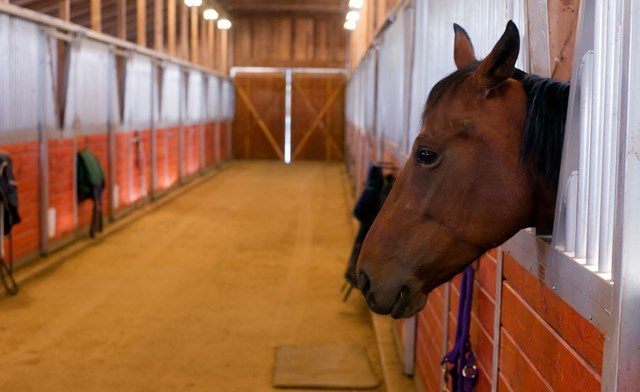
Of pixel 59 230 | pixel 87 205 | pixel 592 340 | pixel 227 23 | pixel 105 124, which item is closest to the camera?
pixel 592 340

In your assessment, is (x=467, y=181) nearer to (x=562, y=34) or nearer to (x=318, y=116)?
(x=562, y=34)

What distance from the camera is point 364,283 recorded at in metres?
1.92

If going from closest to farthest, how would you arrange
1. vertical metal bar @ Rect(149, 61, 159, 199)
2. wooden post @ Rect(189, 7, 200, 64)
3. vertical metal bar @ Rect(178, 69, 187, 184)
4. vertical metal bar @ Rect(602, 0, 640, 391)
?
1. vertical metal bar @ Rect(602, 0, 640, 391)
2. vertical metal bar @ Rect(149, 61, 159, 199)
3. vertical metal bar @ Rect(178, 69, 187, 184)
4. wooden post @ Rect(189, 7, 200, 64)

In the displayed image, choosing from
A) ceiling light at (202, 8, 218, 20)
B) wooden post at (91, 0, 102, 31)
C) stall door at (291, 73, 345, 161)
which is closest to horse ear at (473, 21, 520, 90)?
wooden post at (91, 0, 102, 31)

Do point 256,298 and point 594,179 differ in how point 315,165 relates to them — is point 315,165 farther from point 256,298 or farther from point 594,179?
point 594,179

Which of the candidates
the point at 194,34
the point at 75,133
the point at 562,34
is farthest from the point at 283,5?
the point at 562,34

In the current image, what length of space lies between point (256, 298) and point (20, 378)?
7.88ft

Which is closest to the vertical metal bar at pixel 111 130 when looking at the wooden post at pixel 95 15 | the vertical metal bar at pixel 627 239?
the wooden post at pixel 95 15

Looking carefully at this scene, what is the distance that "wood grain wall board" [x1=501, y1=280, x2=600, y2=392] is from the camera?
5.42 feet

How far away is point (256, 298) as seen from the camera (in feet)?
22.3

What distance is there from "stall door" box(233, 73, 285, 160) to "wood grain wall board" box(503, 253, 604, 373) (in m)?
21.6

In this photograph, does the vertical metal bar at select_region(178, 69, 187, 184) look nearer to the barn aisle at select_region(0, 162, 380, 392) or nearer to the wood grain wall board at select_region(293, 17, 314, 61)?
the barn aisle at select_region(0, 162, 380, 392)

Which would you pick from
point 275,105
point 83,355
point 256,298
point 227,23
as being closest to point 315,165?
point 275,105

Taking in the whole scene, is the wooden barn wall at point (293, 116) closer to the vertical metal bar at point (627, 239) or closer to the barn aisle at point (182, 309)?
the barn aisle at point (182, 309)
